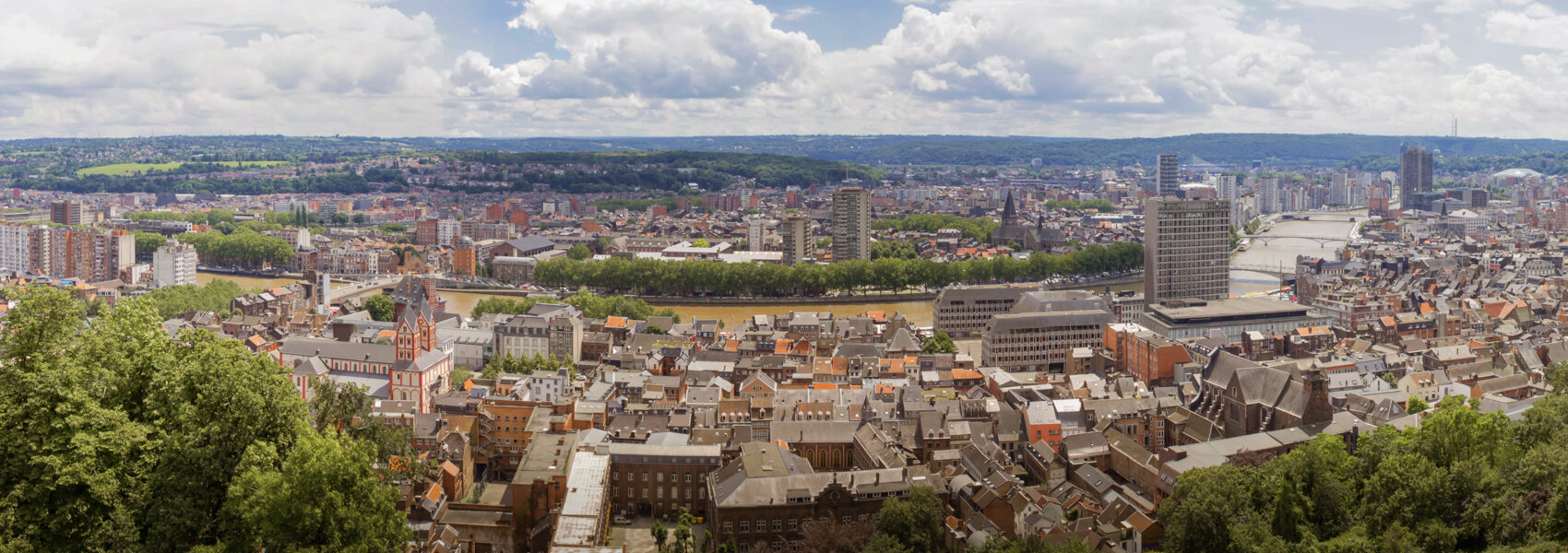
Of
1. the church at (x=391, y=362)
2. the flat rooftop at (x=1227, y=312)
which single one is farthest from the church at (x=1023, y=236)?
the church at (x=391, y=362)

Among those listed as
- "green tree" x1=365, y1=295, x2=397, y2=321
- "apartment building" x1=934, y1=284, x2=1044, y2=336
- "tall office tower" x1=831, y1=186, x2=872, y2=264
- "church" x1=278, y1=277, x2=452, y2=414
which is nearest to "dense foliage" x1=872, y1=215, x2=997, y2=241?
"tall office tower" x1=831, y1=186, x2=872, y2=264

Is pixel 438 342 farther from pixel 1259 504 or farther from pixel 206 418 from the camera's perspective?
pixel 1259 504

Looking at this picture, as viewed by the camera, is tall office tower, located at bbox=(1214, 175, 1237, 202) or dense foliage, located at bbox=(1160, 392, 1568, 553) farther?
tall office tower, located at bbox=(1214, 175, 1237, 202)

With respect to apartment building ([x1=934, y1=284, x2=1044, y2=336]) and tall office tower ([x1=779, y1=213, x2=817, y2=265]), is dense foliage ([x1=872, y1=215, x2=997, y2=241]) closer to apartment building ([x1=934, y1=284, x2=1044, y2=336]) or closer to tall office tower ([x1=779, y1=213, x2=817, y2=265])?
tall office tower ([x1=779, y1=213, x2=817, y2=265])

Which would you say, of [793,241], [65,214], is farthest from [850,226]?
[65,214]

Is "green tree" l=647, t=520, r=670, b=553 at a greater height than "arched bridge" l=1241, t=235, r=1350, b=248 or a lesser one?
lesser

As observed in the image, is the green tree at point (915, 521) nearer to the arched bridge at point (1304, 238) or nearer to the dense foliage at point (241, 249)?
the dense foliage at point (241, 249)

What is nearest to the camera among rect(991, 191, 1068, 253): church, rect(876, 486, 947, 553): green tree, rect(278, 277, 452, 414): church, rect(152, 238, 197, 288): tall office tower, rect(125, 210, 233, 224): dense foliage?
rect(876, 486, 947, 553): green tree
